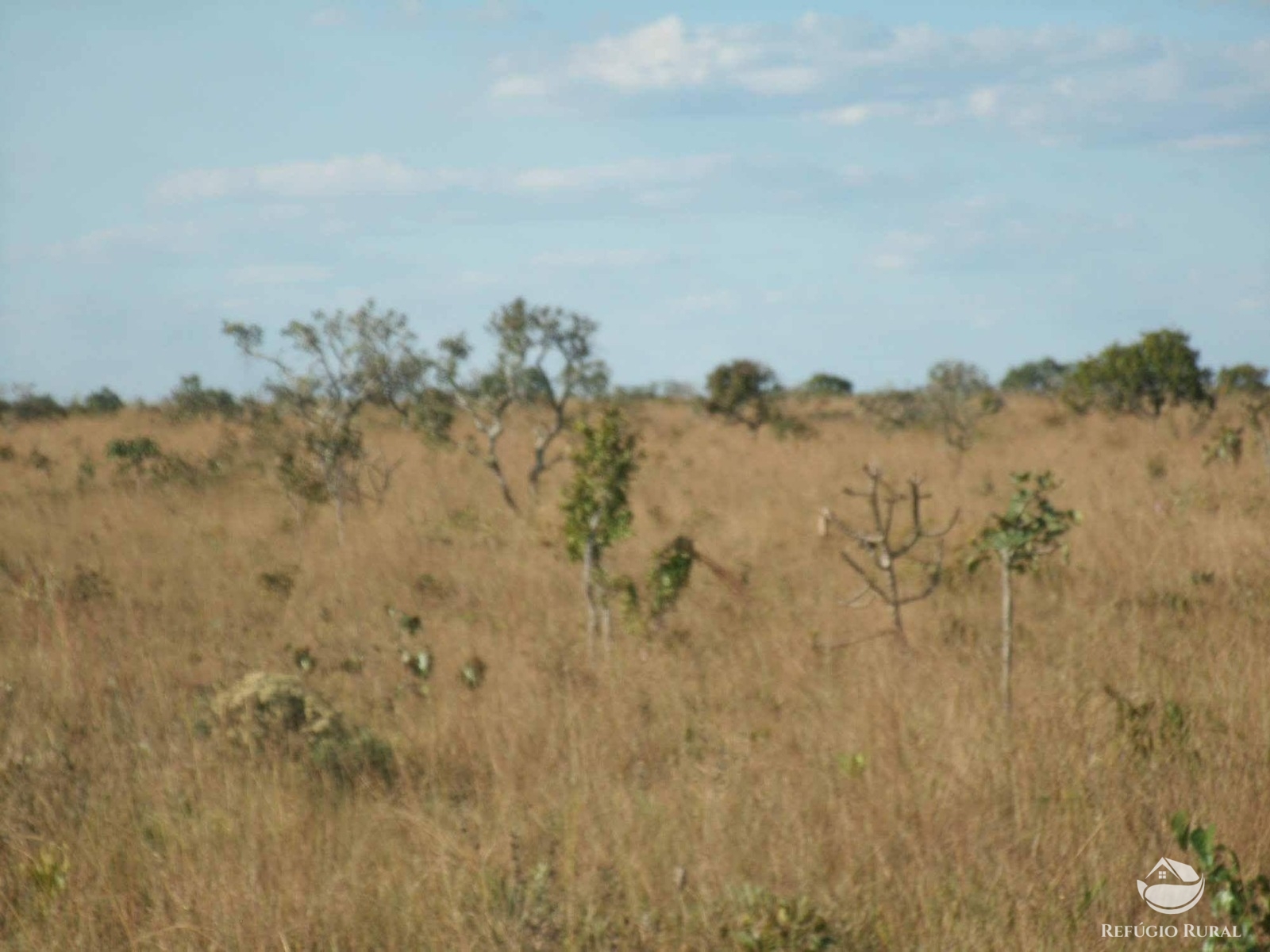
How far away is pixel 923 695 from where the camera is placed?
498cm

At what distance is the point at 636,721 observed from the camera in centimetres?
517

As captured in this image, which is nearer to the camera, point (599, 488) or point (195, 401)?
point (599, 488)

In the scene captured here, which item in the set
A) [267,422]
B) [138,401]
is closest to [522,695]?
[267,422]

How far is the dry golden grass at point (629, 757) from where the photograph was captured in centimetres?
329

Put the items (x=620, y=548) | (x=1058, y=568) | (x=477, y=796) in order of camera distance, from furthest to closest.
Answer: (x=620, y=548) → (x=1058, y=568) → (x=477, y=796)

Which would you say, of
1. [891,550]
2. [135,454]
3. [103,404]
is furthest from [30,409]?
→ [891,550]

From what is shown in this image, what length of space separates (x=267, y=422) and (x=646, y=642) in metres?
10.8

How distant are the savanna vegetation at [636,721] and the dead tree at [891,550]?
0.07 meters

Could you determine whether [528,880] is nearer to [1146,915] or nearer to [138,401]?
[1146,915]

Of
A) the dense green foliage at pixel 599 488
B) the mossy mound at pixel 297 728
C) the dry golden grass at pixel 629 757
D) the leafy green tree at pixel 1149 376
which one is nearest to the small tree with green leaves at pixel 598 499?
the dense green foliage at pixel 599 488

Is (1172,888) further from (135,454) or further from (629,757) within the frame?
(135,454)

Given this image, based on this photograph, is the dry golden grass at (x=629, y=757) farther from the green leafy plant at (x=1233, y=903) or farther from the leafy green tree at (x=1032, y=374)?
the leafy green tree at (x=1032, y=374)

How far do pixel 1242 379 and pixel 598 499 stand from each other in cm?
1950

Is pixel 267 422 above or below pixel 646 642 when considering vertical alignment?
above
